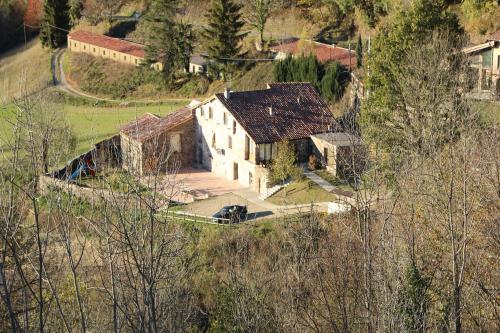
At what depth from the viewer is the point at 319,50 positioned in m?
46.5

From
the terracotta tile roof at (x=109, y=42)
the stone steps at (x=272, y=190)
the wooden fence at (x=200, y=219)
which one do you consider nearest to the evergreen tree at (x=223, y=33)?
the terracotta tile roof at (x=109, y=42)

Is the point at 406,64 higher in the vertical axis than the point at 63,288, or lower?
higher

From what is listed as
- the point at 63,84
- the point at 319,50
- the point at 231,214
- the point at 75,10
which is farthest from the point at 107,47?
the point at 231,214

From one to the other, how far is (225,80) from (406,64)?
20792 millimetres

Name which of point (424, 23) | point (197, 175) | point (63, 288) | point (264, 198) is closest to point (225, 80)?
point (197, 175)

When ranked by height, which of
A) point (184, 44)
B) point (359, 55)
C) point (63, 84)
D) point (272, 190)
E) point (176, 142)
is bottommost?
point (272, 190)

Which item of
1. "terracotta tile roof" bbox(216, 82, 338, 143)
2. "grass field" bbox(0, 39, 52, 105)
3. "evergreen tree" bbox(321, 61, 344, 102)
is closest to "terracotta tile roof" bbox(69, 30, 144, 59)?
"grass field" bbox(0, 39, 52, 105)

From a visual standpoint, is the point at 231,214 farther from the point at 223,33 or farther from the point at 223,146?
the point at 223,33

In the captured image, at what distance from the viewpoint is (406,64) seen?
27.4m

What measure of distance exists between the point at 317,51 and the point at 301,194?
57.4 feet

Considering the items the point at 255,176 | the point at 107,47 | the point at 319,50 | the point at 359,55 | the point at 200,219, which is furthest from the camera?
the point at 107,47

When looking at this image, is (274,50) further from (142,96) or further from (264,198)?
(264,198)

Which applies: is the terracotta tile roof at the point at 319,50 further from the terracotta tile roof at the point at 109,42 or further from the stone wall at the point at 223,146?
the terracotta tile roof at the point at 109,42

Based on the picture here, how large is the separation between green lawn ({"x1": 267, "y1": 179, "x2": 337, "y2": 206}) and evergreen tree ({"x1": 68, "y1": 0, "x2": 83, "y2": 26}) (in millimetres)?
38467
